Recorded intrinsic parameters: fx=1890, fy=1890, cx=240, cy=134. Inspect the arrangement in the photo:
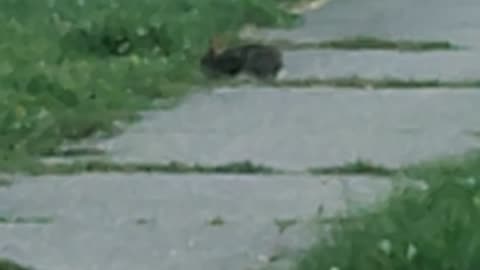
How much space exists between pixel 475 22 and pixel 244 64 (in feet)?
10.6

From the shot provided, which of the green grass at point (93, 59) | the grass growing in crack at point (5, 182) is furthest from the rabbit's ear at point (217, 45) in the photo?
the grass growing in crack at point (5, 182)

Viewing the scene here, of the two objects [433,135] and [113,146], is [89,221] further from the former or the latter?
[433,135]

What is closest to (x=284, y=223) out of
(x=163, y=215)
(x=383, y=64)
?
(x=163, y=215)

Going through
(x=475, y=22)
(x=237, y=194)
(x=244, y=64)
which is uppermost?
(x=237, y=194)

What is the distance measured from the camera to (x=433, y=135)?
28.0 ft

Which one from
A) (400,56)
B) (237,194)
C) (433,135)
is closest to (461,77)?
(400,56)

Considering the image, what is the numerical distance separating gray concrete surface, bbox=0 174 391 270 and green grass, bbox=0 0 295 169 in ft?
2.32

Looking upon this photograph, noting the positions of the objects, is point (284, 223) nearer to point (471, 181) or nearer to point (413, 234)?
point (471, 181)

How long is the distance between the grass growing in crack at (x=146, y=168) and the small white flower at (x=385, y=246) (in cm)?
220

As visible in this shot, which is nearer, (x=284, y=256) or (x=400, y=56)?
(x=284, y=256)

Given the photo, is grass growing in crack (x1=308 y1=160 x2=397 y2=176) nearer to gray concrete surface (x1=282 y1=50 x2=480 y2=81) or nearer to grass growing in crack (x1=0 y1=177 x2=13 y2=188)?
grass growing in crack (x1=0 y1=177 x2=13 y2=188)

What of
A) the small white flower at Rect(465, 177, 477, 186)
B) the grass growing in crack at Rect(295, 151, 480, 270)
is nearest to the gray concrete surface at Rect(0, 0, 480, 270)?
the grass growing in crack at Rect(295, 151, 480, 270)

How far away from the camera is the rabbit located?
34.3ft

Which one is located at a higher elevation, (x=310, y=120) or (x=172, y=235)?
(x=172, y=235)
